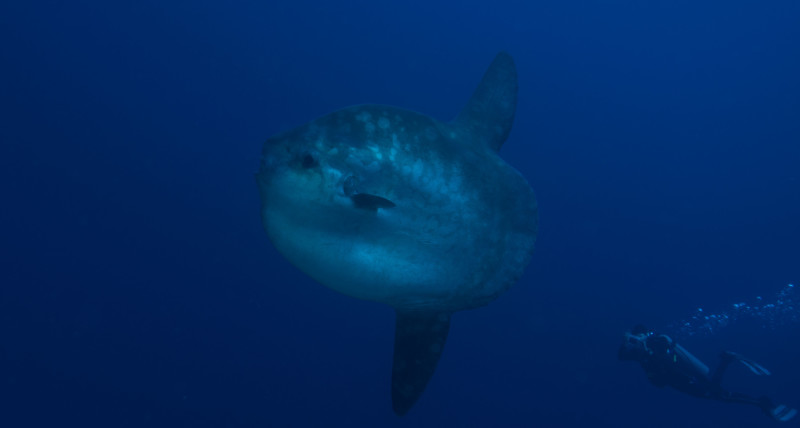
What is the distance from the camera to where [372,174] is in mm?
2299

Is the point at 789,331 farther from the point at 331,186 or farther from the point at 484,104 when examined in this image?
the point at 331,186

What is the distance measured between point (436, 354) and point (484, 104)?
208 cm

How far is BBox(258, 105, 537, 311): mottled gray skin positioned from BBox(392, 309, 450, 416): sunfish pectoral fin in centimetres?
18

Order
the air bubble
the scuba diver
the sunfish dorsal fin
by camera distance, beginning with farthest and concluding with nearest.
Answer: the air bubble < the scuba diver < the sunfish dorsal fin

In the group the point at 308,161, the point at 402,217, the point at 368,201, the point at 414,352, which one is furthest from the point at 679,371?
the point at 308,161

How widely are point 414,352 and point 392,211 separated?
123 centimetres

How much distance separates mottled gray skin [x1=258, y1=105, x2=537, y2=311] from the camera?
217cm

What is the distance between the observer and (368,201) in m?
2.21

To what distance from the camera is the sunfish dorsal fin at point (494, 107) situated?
12.6 ft

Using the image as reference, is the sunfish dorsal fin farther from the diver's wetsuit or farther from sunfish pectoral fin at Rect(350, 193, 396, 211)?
the diver's wetsuit

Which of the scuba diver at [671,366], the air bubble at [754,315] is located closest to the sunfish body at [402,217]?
the scuba diver at [671,366]

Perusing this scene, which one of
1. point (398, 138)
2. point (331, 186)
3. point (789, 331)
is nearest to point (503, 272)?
point (398, 138)

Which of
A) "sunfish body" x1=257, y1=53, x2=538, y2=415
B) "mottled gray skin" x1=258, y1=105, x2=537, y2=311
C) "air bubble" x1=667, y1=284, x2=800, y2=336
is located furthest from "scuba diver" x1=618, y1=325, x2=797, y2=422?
"air bubble" x1=667, y1=284, x2=800, y2=336

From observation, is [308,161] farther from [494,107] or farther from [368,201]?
[494,107]
